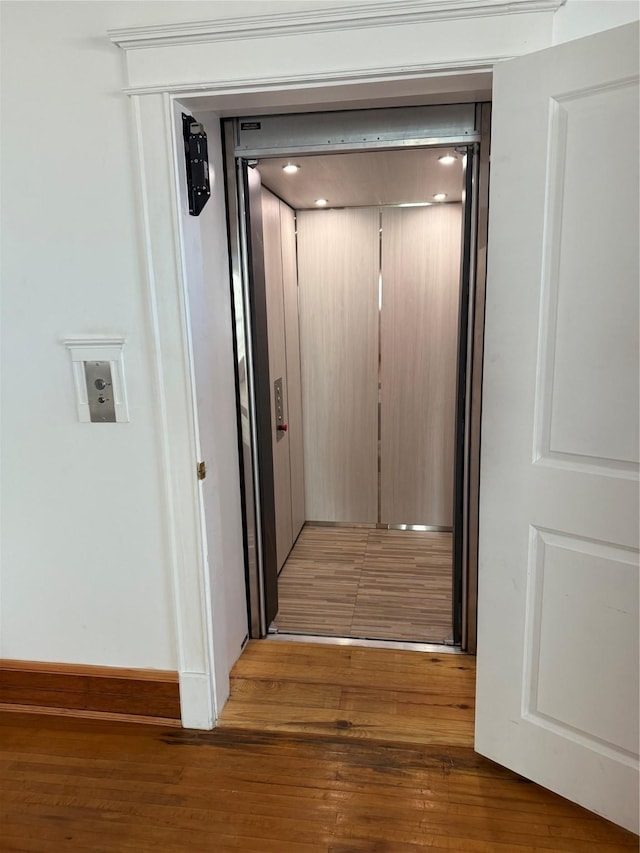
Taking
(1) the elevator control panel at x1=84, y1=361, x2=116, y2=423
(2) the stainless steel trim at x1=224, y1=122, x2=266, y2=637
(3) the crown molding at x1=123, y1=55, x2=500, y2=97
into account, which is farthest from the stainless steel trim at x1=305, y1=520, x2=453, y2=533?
(3) the crown molding at x1=123, y1=55, x2=500, y2=97

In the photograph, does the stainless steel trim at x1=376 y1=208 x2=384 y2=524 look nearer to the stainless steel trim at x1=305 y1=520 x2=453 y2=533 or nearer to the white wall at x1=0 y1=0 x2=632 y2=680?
the stainless steel trim at x1=305 y1=520 x2=453 y2=533

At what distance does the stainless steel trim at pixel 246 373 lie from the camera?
6.93 ft

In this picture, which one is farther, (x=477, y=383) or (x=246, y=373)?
(x=246, y=373)

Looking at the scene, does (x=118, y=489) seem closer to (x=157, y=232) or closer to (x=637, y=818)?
(x=157, y=232)

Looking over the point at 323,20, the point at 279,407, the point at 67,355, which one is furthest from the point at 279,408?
the point at 323,20

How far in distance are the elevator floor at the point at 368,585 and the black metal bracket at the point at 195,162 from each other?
1.79 m

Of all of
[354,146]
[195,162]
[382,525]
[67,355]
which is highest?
[354,146]

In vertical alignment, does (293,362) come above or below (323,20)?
below

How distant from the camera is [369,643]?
2387 mm

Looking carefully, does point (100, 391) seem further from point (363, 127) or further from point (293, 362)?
point (293, 362)

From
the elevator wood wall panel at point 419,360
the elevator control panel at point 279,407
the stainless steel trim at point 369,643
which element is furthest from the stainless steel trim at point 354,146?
the stainless steel trim at point 369,643

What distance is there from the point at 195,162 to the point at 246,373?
0.80 m

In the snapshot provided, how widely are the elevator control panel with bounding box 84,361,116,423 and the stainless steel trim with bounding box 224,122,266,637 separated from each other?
550 mm

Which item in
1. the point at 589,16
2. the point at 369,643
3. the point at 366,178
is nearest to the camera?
the point at 589,16
